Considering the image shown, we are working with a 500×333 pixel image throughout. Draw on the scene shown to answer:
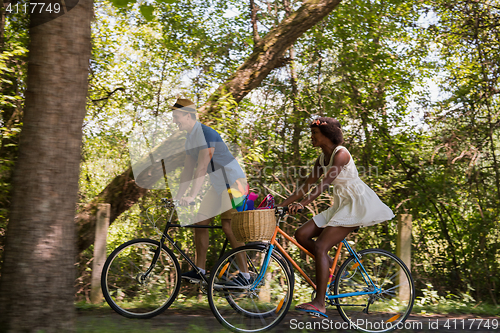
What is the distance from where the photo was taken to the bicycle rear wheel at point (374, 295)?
12.5ft

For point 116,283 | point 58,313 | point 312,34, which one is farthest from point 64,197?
point 312,34

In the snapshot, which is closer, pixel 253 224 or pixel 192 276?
pixel 253 224

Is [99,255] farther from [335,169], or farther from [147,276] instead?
[335,169]

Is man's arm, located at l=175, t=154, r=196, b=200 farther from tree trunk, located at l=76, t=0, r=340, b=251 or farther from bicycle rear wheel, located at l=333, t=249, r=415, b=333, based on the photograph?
tree trunk, located at l=76, t=0, r=340, b=251

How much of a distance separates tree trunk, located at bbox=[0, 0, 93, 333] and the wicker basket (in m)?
1.33

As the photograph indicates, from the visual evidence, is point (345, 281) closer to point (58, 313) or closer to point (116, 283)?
point (116, 283)

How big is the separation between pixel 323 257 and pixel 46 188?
7.96 ft

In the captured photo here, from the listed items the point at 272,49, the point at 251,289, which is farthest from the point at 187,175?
the point at 272,49

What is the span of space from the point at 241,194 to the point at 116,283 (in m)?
1.55

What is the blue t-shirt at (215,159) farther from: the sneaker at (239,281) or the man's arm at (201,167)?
the sneaker at (239,281)

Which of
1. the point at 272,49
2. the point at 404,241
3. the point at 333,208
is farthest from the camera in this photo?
the point at 272,49

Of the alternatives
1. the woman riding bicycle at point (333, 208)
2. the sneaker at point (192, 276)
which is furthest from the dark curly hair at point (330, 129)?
the sneaker at point (192, 276)

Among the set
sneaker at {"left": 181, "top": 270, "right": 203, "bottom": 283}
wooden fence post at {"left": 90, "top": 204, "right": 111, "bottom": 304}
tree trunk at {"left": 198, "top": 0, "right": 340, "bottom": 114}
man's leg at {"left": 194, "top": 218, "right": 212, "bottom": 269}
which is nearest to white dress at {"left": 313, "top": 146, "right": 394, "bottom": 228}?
man's leg at {"left": 194, "top": 218, "right": 212, "bottom": 269}

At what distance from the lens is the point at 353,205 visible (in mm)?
3723
